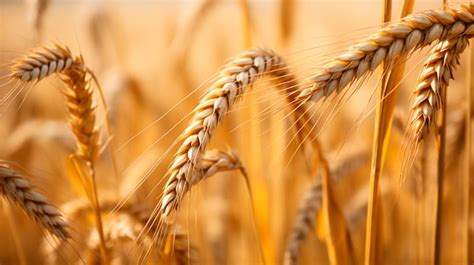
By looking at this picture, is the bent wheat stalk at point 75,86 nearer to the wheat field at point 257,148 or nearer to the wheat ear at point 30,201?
the wheat field at point 257,148

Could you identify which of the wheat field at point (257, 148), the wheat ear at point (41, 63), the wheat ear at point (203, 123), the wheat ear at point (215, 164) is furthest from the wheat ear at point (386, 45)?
the wheat ear at point (41, 63)

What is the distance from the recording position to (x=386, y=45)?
2.68 feet

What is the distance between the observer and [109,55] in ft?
12.7

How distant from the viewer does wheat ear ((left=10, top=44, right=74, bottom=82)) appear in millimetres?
1015

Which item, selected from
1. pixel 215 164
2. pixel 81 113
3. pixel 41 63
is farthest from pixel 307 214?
pixel 41 63

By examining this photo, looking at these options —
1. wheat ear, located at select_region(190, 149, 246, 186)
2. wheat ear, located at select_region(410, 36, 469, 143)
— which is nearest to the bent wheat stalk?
wheat ear, located at select_region(190, 149, 246, 186)

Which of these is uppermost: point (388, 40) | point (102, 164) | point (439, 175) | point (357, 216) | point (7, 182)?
point (388, 40)

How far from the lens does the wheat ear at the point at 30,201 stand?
1025 mm

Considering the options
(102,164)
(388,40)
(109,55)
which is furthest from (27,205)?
(109,55)

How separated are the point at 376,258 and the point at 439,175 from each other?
0.80 ft

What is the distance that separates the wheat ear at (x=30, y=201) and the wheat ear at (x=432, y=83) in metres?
0.74

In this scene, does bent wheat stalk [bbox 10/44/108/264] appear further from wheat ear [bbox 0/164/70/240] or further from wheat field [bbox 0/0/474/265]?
wheat ear [bbox 0/164/70/240]

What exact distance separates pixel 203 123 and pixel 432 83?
39 centimetres

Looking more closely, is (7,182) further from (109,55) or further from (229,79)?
(109,55)
